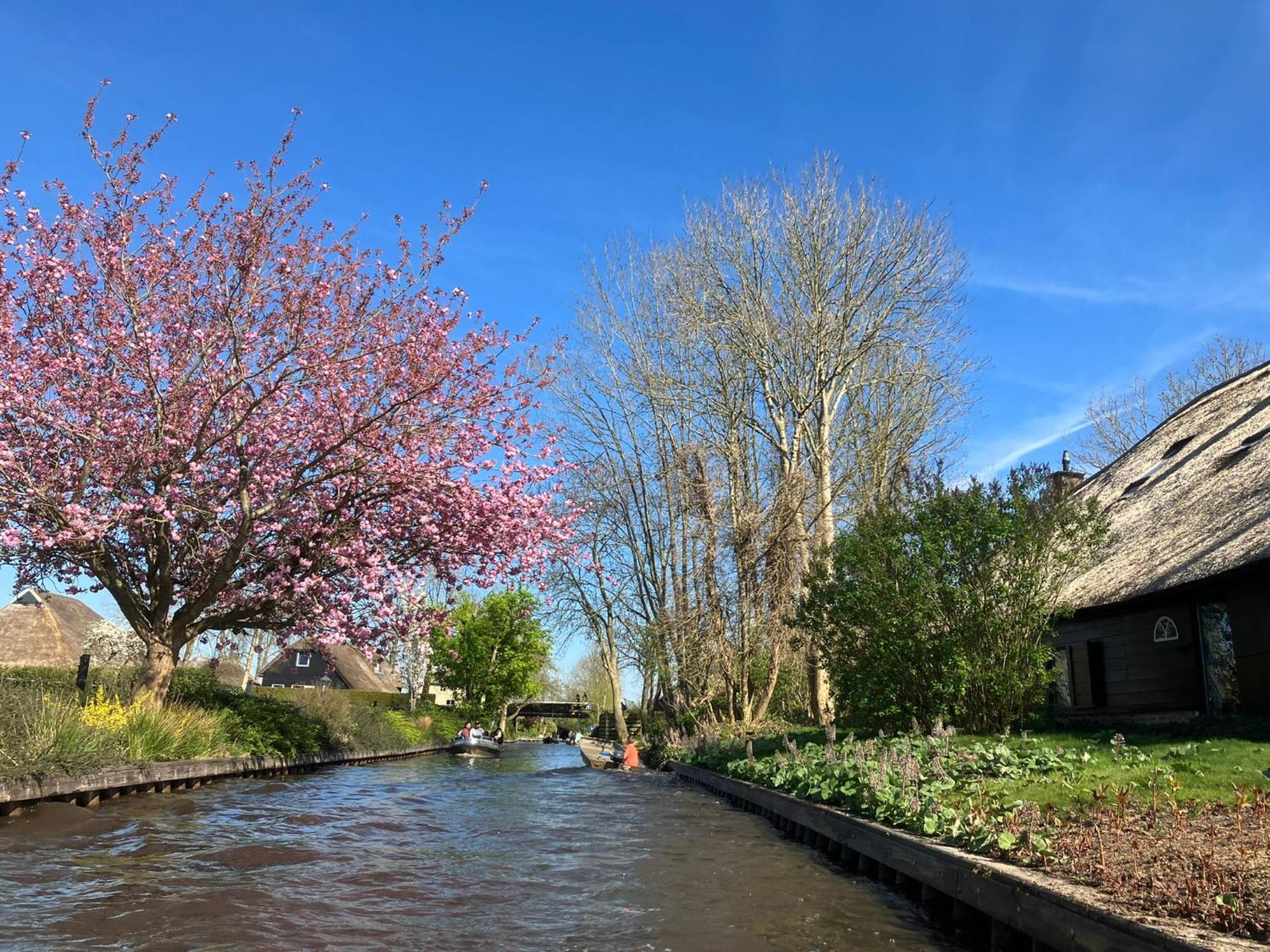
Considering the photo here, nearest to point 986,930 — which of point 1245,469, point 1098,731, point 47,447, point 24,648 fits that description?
point 1098,731

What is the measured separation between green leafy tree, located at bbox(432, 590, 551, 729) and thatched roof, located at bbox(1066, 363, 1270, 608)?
132 feet

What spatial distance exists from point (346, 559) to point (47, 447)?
502cm

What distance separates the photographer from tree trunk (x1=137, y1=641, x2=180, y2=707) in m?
16.8

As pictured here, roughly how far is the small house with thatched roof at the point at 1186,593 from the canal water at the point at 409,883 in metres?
7.92

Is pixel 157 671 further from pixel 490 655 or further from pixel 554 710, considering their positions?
pixel 554 710

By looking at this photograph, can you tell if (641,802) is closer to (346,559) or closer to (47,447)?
(346,559)

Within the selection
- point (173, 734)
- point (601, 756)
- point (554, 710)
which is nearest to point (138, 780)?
point (173, 734)

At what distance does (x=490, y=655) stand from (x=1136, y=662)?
45660mm

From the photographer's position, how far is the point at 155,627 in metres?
17.1

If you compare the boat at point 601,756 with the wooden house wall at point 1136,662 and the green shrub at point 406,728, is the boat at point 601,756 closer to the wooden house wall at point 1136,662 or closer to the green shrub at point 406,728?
the green shrub at point 406,728

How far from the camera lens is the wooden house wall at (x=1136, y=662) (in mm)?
16234

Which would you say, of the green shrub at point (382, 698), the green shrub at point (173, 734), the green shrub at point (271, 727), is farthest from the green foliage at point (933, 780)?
the green shrub at point (382, 698)

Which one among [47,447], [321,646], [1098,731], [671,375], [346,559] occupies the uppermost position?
[671,375]

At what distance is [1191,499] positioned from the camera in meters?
17.9
